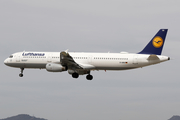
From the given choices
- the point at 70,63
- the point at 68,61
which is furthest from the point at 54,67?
the point at 70,63

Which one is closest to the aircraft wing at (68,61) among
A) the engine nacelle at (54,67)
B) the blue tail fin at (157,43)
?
the engine nacelle at (54,67)

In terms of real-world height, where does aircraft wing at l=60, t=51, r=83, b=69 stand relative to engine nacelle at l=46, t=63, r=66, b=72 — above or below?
above

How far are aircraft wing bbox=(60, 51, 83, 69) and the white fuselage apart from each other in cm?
138

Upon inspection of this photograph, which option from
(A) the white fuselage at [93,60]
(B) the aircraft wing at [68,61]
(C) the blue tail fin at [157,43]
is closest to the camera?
(B) the aircraft wing at [68,61]

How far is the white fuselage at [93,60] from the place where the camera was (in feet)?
203

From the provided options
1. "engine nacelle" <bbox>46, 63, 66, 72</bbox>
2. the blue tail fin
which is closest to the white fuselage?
the blue tail fin

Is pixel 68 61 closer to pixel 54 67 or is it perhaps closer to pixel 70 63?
pixel 70 63

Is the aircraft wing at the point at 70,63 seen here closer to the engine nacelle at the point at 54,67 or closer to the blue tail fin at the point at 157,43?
the engine nacelle at the point at 54,67

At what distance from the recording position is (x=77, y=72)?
217ft

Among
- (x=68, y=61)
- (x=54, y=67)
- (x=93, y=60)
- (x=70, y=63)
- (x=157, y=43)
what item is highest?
(x=157, y=43)

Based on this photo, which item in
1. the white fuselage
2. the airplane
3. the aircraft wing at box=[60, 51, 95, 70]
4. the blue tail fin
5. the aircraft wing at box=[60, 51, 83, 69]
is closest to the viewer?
the aircraft wing at box=[60, 51, 83, 69]

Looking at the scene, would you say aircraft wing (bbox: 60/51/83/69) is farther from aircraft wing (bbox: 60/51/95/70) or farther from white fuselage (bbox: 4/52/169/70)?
white fuselage (bbox: 4/52/169/70)

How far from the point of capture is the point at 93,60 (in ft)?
208

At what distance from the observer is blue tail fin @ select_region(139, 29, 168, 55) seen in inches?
2451
